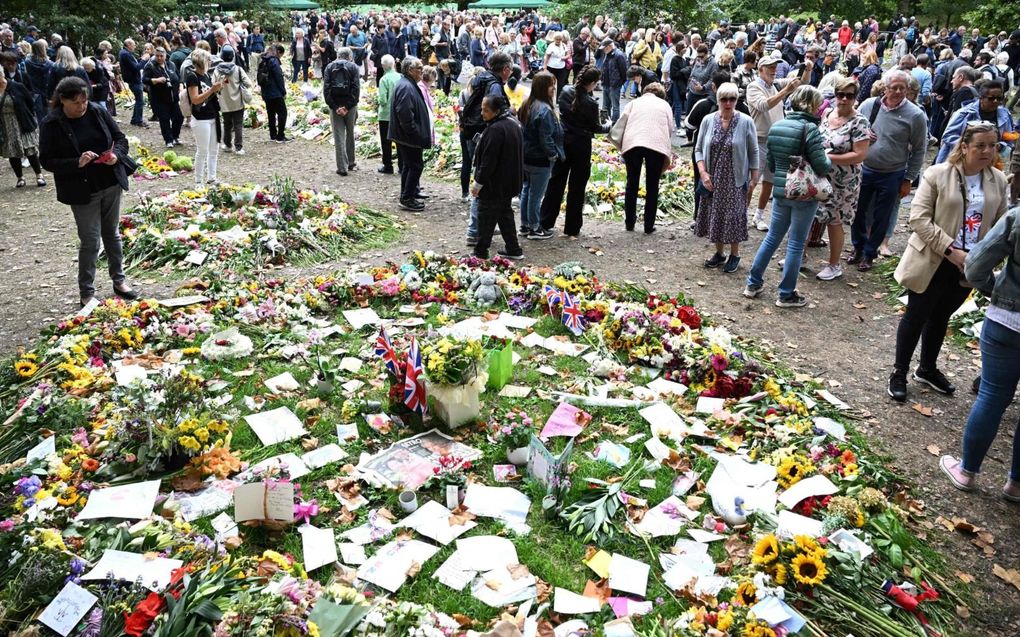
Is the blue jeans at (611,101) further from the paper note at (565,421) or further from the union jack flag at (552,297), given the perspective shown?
the paper note at (565,421)

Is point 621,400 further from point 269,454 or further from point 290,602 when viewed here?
point 290,602

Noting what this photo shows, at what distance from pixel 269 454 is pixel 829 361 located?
4.74m

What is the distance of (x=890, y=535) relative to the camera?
166 inches

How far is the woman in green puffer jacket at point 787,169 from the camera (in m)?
6.98

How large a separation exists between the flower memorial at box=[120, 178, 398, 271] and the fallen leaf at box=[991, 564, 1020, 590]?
23.3 feet

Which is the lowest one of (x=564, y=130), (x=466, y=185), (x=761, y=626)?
(x=761, y=626)

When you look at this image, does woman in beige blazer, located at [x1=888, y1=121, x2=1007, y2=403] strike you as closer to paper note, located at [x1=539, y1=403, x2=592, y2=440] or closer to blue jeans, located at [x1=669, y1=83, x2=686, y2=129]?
paper note, located at [x1=539, y1=403, x2=592, y2=440]

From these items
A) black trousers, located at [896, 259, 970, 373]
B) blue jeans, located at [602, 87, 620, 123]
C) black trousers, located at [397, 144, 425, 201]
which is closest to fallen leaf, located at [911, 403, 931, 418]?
black trousers, located at [896, 259, 970, 373]

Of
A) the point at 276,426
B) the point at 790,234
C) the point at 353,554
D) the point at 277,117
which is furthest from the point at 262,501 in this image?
the point at 277,117

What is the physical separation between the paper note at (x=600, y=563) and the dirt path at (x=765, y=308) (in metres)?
1.86

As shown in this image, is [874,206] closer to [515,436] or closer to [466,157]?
[466,157]

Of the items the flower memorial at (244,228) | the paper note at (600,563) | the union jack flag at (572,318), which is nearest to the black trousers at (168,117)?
the flower memorial at (244,228)

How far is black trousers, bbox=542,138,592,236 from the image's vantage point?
9070mm

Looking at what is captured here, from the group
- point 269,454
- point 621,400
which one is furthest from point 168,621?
point 621,400
